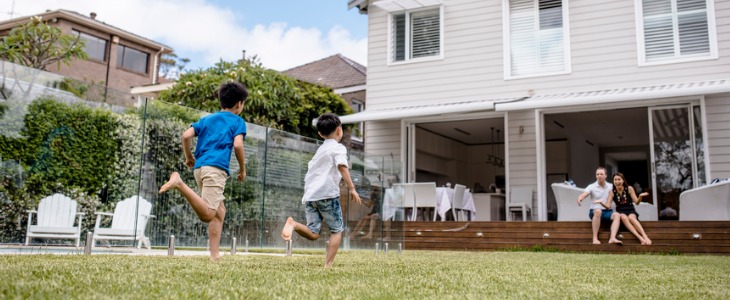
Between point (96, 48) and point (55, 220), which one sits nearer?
point (55, 220)

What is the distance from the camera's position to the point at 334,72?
25078 mm

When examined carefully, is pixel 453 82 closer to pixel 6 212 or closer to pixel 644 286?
pixel 6 212

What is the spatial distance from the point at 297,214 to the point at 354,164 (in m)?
1.42

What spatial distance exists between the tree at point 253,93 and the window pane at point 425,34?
151 inches

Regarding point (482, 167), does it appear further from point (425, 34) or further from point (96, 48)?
point (96, 48)

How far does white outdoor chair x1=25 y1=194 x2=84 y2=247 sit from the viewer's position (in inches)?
271

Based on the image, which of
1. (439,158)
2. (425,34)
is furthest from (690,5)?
(439,158)

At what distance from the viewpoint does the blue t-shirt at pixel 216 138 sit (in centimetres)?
489

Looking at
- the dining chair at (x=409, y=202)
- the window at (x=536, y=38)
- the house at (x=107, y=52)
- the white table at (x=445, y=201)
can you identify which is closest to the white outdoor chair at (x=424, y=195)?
the dining chair at (x=409, y=202)

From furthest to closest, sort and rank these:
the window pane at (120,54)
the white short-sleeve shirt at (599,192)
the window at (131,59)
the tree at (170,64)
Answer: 1. the tree at (170,64)
2. the window at (131,59)
3. the window pane at (120,54)
4. the white short-sleeve shirt at (599,192)

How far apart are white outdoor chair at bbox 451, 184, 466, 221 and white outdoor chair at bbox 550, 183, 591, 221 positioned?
2.18m

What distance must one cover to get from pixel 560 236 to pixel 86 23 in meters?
25.4

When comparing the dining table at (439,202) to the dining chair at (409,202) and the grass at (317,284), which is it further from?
the grass at (317,284)

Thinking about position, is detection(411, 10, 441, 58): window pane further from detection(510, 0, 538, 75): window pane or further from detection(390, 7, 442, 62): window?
detection(510, 0, 538, 75): window pane
